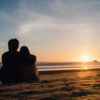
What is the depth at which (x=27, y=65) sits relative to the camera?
39.2 ft

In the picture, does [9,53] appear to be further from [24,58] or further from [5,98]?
[5,98]

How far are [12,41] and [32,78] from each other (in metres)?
Result: 1.89

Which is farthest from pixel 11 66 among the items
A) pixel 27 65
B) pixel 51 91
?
pixel 51 91

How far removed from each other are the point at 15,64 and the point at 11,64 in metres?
0.17

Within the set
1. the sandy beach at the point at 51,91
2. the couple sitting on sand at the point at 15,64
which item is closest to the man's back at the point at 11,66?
the couple sitting on sand at the point at 15,64

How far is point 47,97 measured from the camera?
22.7ft

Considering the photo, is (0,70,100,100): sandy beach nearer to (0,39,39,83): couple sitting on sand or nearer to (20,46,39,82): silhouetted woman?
(0,39,39,83): couple sitting on sand

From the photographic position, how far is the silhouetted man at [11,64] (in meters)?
11.7

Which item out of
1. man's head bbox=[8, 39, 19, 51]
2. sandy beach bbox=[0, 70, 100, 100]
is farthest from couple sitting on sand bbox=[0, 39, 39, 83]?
sandy beach bbox=[0, 70, 100, 100]

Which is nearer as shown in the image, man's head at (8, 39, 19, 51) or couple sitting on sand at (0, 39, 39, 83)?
man's head at (8, 39, 19, 51)

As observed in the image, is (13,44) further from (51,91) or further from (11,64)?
(51,91)

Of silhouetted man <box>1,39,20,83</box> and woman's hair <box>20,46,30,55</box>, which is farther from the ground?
woman's hair <box>20,46,30,55</box>

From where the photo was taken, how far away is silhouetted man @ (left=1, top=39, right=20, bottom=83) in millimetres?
11672

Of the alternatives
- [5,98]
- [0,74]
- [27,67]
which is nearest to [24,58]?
[27,67]
